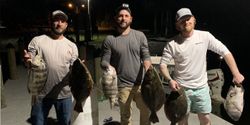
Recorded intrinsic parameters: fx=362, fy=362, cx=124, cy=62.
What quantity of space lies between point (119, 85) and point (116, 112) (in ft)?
10.2

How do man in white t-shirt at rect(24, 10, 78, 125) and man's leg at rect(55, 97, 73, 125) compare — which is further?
man's leg at rect(55, 97, 73, 125)

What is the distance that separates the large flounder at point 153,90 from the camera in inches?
209

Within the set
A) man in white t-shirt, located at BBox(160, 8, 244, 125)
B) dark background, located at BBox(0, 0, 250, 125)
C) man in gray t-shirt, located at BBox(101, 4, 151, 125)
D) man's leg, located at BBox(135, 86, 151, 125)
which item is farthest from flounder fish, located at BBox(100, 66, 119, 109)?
dark background, located at BBox(0, 0, 250, 125)

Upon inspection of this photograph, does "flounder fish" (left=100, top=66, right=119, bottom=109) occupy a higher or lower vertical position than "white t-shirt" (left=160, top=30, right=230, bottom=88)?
lower

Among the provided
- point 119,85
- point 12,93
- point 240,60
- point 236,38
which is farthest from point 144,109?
point 236,38

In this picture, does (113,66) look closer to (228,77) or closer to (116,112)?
(116,112)

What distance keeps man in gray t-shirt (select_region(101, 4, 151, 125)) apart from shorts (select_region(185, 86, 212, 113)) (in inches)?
31.5

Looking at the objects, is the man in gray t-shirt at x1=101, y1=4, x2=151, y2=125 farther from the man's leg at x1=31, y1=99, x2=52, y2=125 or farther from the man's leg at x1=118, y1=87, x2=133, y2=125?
the man's leg at x1=31, y1=99, x2=52, y2=125

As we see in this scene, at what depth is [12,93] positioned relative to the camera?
11367 millimetres

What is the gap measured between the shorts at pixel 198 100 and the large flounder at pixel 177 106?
17 cm

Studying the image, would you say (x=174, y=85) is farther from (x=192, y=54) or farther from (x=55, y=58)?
(x=55, y=58)

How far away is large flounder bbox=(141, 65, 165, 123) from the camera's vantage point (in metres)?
5.30

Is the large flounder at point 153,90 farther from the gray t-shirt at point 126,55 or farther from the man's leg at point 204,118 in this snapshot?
the man's leg at point 204,118

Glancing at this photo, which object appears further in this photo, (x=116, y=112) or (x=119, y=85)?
(x=116, y=112)
